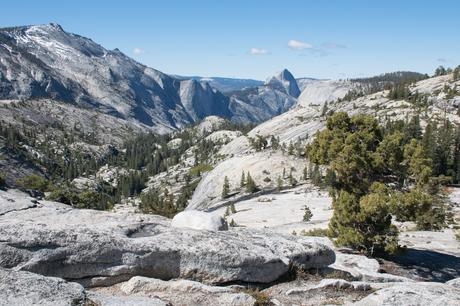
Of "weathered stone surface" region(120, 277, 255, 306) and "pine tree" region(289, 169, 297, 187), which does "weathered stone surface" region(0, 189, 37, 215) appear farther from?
"pine tree" region(289, 169, 297, 187)

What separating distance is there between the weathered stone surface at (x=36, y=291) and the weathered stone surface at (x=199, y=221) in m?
10.5

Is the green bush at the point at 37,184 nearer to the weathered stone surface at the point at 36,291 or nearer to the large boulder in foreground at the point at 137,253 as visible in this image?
the large boulder in foreground at the point at 137,253

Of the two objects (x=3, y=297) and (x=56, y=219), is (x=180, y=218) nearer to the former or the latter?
(x=56, y=219)

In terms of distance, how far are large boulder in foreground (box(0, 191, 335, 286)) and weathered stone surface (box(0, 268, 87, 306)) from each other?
7.99 feet

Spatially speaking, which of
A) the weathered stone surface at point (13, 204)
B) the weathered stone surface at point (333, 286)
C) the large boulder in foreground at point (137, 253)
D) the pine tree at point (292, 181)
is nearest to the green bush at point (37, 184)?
the pine tree at point (292, 181)

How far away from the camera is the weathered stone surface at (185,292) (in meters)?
17.5

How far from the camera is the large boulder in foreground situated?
17.7 metres

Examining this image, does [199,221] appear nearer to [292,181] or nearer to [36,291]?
[36,291]

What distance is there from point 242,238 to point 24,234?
10.3 m

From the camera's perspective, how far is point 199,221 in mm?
26094

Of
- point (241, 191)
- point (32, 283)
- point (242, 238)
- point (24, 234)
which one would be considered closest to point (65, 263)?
point (24, 234)

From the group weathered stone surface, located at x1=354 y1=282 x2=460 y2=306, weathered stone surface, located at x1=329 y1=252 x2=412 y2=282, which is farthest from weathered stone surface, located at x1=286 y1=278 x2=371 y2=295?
weathered stone surface, located at x1=329 y1=252 x2=412 y2=282

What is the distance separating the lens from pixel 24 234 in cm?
1772

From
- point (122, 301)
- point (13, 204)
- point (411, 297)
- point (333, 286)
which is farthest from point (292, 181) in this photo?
point (122, 301)
